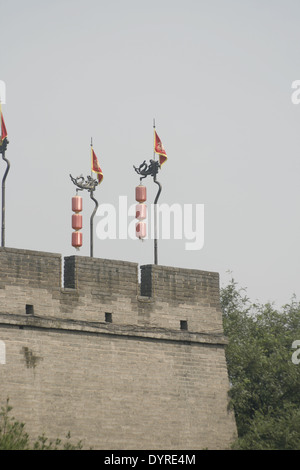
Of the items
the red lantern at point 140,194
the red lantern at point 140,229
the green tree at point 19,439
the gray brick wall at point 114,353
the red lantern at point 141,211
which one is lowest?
the green tree at point 19,439

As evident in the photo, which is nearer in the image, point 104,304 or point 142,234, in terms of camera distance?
point 104,304

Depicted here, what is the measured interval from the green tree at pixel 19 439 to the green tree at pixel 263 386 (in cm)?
564

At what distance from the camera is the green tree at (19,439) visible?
28.3 metres

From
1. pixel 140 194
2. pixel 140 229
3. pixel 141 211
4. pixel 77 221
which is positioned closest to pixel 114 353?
pixel 140 229

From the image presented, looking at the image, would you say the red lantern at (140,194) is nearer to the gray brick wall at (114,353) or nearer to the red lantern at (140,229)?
the red lantern at (140,229)

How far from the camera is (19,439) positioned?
2902cm

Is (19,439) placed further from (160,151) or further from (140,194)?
(160,151)

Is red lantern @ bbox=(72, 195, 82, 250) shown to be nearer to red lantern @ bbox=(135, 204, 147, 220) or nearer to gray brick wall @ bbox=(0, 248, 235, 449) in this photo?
red lantern @ bbox=(135, 204, 147, 220)

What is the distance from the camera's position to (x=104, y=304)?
32.6 meters

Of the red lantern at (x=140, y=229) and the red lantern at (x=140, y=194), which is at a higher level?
the red lantern at (x=140, y=194)

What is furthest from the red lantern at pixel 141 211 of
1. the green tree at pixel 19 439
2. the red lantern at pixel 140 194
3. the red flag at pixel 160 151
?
the green tree at pixel 19 439

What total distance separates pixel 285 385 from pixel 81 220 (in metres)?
7.51
